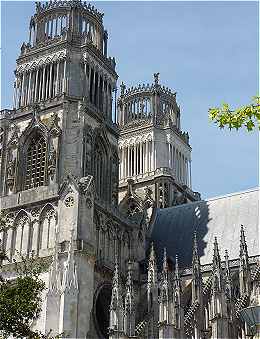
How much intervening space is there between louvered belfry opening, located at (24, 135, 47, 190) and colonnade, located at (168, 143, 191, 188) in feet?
48.3

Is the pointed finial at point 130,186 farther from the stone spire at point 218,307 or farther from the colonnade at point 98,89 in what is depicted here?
the stone spire at point 218,307

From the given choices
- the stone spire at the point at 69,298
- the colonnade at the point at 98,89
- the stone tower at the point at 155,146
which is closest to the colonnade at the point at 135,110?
the stone tower at the point at 155,146

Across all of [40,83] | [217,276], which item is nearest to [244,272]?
[217,276]

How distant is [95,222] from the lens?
125 feet

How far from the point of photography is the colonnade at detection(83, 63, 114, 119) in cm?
4259

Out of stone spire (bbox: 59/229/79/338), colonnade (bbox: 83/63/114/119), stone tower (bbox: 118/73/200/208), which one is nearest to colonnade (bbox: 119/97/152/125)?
stone tower (bbox: 118/73/200/208)

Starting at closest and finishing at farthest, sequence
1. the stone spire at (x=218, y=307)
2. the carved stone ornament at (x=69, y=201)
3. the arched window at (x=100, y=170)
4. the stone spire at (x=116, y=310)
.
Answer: the stone spire at (x=218, y=307) → the stone spire at (x=116, y=310) → the carved stone ornament at (x=69, y=201) → the arched window at (x=100, y=170)

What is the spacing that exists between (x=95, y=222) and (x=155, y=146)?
16.3 m

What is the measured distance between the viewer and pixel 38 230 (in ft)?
122

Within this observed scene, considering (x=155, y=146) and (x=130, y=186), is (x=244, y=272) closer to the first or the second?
(x=130, y=186)

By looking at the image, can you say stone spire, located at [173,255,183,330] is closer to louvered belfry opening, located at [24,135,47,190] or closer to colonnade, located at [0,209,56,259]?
colonnade, located at [0,209,56,259]

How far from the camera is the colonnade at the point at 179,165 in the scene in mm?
53688

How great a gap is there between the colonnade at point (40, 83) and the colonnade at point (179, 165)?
1380 cm

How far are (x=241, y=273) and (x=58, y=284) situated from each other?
9.12m
